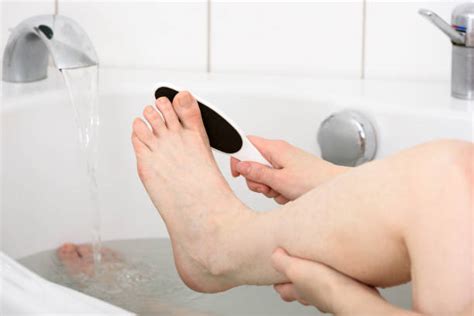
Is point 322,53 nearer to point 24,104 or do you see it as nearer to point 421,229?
point 24,104

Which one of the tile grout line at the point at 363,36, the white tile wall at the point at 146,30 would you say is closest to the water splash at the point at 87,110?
the white tile wall at the point at 146,30

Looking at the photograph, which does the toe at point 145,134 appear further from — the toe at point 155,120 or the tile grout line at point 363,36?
the tile grout line at point 363,36

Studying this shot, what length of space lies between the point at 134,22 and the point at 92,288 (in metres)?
0.50

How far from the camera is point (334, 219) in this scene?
923 millimetres

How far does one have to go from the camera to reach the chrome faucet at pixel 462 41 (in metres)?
1.27

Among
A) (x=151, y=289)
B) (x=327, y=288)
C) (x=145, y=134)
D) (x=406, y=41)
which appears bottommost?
(x=151, y=289)

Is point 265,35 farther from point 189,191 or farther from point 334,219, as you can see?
point 334,219

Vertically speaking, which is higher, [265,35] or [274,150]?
[265,35]

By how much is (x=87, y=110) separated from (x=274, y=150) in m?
0.37

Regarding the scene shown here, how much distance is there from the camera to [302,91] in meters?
1.42

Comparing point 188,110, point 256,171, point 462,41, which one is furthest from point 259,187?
point 462,41

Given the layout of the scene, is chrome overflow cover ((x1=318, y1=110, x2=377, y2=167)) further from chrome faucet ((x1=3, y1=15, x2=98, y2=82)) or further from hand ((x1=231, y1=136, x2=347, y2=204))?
chrome faucet ((x1=3, y1=15, x2=98, y2=82))

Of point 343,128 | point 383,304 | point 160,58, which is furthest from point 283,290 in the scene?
point 160,58

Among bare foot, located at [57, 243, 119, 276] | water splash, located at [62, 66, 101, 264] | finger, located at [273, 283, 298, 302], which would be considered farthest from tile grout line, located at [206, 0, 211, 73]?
finger, located at [273, 283, 298, 302]
